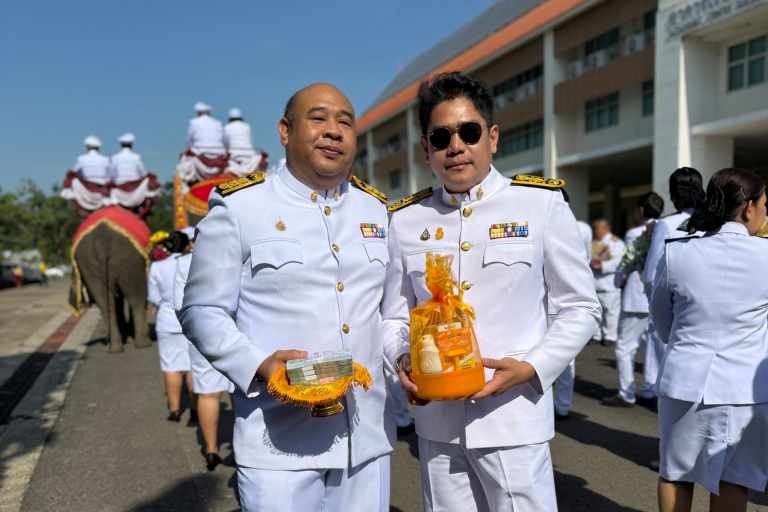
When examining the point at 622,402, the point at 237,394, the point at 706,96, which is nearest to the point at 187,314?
the point at 237,394

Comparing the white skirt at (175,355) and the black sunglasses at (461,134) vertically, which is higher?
the black sunglasses at (461,134)

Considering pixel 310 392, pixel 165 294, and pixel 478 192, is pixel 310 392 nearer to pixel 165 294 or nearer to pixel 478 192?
pixel 478 192

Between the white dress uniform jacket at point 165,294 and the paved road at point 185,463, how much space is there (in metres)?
1.00

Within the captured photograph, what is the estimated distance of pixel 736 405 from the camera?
2.84 metres

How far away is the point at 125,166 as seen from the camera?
10.8 meters

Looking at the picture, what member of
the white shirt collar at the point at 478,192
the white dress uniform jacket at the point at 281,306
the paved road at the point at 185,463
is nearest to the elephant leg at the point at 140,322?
the paved road at the point at 185,463

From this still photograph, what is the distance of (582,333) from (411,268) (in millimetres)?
679

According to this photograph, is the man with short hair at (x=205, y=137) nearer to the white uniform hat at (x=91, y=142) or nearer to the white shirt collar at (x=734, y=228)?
the white uniform hat at (x=91, y=142)

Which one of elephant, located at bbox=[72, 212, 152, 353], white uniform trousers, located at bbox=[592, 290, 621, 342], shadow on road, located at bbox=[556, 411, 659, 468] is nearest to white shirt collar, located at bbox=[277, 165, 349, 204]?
shadow on road, located at bbox=[556, 411, 659, 468]

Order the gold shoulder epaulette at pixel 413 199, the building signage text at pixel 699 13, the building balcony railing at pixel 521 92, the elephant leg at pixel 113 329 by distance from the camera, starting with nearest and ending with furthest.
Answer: the gold shoulder epaulette at pixel 413 199
the elephant leg at pixel 113 329
the building signage text at pixel 699 13
the building balcony railing at pixel 521 92

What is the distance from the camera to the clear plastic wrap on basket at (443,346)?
1894mm

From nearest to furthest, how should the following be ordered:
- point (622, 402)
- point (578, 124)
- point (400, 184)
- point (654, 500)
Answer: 1. point (654, 500)
2. point (622, 402)
3. point (578, 124)
4. point (400, 184)

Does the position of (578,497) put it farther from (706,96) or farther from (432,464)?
(706,96)

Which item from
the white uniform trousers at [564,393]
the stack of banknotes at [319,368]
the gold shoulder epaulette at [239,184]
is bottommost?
the white uniform trousers at [564,393]
